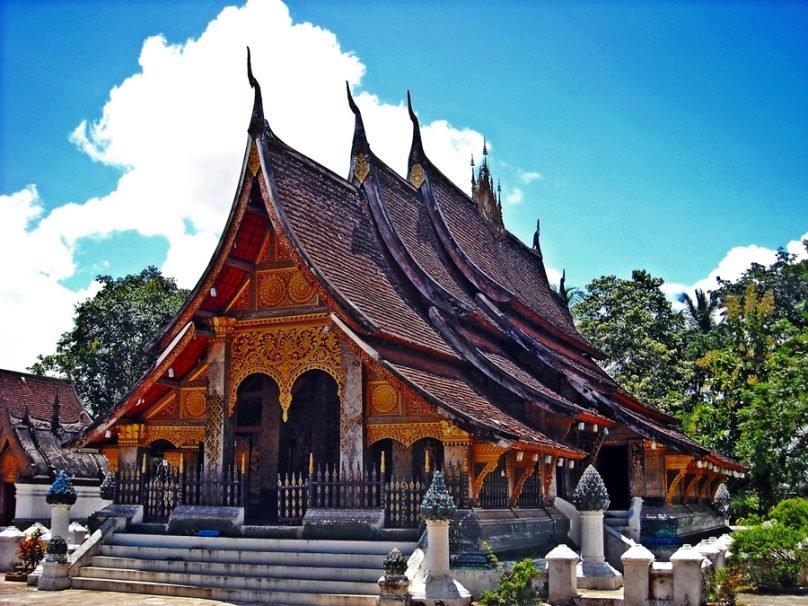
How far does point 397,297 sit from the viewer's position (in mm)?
15383

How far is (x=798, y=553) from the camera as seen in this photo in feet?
41.6

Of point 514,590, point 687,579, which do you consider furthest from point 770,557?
point 514,590

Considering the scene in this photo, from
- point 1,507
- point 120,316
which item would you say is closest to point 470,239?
point 1,507

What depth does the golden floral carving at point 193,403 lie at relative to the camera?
48.6 feet

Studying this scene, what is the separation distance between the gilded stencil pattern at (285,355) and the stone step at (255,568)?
7.73 feet

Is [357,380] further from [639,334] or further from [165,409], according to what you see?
[639,334]

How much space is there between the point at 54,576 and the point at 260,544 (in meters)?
3.03

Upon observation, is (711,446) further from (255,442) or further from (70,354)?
(70,354)

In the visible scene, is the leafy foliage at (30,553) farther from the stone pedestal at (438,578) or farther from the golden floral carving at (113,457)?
the stone pedestal at (438,578)

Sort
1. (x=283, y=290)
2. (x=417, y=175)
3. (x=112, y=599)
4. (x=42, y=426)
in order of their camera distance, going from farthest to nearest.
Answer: (x=42, y=426)
(x=417, y=175)
(x=283, y=290)
(x=112, y=599)

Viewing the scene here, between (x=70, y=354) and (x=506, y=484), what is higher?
(x=70, y=354)

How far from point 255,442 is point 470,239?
699 centimetres

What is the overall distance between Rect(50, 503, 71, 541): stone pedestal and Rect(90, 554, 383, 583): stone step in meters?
0.85

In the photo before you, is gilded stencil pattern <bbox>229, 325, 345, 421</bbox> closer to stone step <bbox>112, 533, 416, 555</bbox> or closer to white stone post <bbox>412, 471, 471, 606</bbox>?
stone step <bbox>112, 533, 416, 555</bbox>
